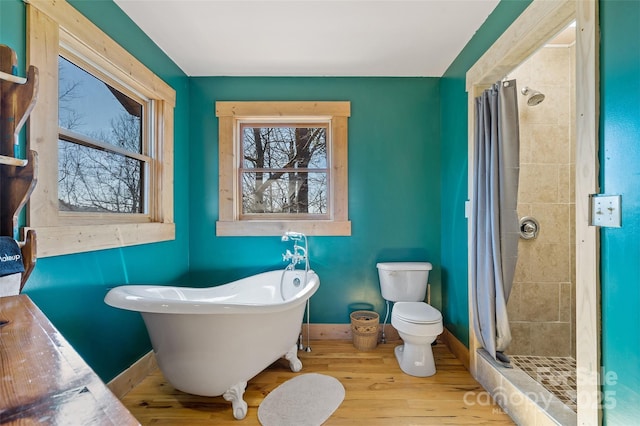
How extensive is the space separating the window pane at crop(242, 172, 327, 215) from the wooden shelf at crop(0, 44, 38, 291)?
5.62 ft

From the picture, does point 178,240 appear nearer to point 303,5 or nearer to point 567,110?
point 303,5

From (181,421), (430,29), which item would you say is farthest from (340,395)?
(430,29)

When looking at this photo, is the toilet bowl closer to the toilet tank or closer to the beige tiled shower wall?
the toilet tank

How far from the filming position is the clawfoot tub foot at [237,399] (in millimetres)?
1578

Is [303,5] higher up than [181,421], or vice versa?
[303,5]

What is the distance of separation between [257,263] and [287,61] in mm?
1800

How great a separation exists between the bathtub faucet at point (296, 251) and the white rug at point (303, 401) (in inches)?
33.7

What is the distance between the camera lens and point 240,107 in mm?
2600

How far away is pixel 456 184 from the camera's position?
2.29 meters

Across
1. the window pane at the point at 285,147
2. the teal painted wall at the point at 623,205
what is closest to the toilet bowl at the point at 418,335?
the teal painted wall at the point at 623,205

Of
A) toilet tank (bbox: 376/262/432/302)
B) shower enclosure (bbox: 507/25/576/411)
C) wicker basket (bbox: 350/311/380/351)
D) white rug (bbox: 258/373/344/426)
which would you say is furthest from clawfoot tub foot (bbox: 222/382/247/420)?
shower enclosure (bbox: 507/25/576/411)

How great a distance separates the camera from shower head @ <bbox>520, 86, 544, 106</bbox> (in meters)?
1.97

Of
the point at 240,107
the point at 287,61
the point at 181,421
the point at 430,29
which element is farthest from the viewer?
the point at 240,107

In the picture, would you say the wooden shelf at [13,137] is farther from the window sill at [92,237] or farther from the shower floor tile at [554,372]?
the shower floor tile at [554,372]
